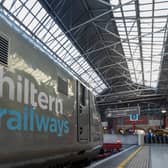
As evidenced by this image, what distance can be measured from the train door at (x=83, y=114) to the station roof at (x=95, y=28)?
19.3 feet

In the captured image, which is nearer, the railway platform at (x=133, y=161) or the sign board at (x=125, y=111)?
the railway platform at (x=133, y=161)

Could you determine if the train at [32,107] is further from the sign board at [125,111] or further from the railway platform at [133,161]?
the sign board at [125,111]

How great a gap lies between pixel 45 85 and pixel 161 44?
2627 cm

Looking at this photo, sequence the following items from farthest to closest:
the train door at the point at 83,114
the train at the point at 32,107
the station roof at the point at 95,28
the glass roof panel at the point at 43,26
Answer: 1. the station roof at the point at 95,28
2. the glass roof panel at the point at 43,26
3. the train door at the point at 83,114
4. the train at the point at 32,107

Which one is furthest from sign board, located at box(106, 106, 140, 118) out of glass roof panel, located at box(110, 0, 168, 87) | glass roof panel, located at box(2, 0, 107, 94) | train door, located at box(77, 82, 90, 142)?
train door, located at box(77, 82, 90, 142)

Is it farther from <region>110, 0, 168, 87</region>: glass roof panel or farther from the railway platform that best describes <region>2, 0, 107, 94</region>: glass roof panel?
<region>110, 0, 168, 87</region>: glass roof panel

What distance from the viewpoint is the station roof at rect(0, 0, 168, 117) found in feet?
67.8

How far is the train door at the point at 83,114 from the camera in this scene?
7.72 meters

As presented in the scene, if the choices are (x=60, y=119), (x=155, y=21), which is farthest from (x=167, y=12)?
(x=60, y=119)

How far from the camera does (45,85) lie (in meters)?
5.57

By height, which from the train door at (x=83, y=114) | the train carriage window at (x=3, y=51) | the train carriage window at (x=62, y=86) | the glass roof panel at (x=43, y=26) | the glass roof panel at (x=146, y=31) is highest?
the glass roof panel at (x=146, y=31)

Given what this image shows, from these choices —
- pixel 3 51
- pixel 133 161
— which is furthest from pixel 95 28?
pixel 3 51

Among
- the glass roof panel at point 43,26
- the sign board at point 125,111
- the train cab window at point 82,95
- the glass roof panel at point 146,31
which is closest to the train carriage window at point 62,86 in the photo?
the train cab window at point 82,95

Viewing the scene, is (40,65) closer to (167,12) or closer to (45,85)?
(45,85)
